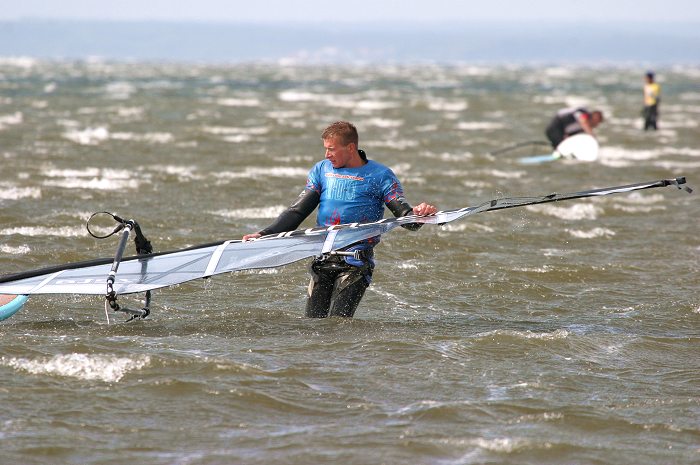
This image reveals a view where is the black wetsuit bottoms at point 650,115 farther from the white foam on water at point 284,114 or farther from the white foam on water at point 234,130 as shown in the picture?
the white foam on water at point 284,114

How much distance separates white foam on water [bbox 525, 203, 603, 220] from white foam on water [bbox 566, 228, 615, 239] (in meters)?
1.08

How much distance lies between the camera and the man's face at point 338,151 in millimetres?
8727

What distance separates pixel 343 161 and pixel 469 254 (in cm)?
516

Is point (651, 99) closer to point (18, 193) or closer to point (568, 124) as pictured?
A: point (568, 124)

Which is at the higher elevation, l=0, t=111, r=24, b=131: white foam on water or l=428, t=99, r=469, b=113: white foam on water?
l=0, t=111, r=24, b=131: white foam on water

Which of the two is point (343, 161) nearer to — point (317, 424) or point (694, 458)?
point (317, 424)

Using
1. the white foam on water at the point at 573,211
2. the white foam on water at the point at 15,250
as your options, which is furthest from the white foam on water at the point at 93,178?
the white foam on water at the point at 573,211

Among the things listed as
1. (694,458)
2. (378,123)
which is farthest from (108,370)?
(378,123)

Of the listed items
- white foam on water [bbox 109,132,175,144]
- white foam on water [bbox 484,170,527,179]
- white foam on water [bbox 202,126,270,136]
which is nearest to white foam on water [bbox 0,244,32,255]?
white foam on water [bbox 484,170,527,179]

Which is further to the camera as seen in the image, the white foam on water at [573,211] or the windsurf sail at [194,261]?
the white foam on water at [573,211]

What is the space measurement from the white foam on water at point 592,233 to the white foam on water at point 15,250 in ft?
22.7

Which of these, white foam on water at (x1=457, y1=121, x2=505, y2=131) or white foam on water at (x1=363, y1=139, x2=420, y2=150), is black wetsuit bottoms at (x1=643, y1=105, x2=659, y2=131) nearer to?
white foam on water at (x1=457, y1=121, x2=505, y2=131)

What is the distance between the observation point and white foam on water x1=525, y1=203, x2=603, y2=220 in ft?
55.4

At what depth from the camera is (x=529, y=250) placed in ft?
46.4
